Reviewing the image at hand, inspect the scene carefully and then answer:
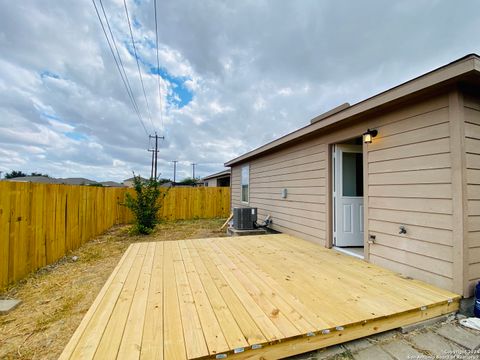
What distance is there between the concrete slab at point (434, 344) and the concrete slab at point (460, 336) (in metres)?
0.08

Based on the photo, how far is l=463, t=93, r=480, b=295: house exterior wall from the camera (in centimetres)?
211

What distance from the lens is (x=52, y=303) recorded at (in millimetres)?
2465

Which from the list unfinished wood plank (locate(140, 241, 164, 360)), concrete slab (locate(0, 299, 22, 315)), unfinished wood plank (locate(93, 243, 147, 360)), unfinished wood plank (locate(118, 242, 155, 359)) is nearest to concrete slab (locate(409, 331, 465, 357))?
unfinished wood plank (locate(140, 241, 164, 360))

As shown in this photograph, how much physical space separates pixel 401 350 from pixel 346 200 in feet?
8.84

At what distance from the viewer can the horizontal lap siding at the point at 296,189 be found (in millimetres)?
4230

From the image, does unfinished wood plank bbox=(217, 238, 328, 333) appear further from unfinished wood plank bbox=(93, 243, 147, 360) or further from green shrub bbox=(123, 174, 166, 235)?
green shrub bbox=(123, 174, 166, 235)

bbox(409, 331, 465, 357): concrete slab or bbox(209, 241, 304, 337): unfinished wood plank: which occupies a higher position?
bbox(209, 241, 304, 337): unfinished wood plank

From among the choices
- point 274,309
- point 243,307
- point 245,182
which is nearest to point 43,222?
point 243,307

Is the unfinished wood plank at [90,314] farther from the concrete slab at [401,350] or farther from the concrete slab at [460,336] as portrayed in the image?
the concrete slab at [460,336]

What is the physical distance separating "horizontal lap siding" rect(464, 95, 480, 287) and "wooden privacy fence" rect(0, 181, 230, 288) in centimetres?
542

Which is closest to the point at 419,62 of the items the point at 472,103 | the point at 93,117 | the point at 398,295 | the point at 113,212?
the point at 472,103

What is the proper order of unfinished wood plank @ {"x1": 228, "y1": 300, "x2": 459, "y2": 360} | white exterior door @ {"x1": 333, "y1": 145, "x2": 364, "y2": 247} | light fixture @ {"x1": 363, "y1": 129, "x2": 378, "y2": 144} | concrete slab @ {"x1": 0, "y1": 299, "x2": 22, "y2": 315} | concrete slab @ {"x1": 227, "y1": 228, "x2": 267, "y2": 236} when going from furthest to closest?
concrete slab @ {"x1": 227, "y1": 228, "x2": 267, "y2": 236} < white exterior door @ {"x1": 333, "y1": 145, "x2": 364, "y2": 247} < light fixture @ {"x1": 363, "y1": 129, "x2": 378, "y2": 144} < concrete slab @ {"x1": 0, "y1": 299, "x2": 22, "y2": 315} < unfinished wood plank @ {"x1": 228, "y1": 300, "x2": 459, "y2": 360}

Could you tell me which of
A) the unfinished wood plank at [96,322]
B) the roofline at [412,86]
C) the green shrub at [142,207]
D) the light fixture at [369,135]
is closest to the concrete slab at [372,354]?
the unfinished wood plank at [96,322]

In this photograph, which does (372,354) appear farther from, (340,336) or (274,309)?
(274,309)
